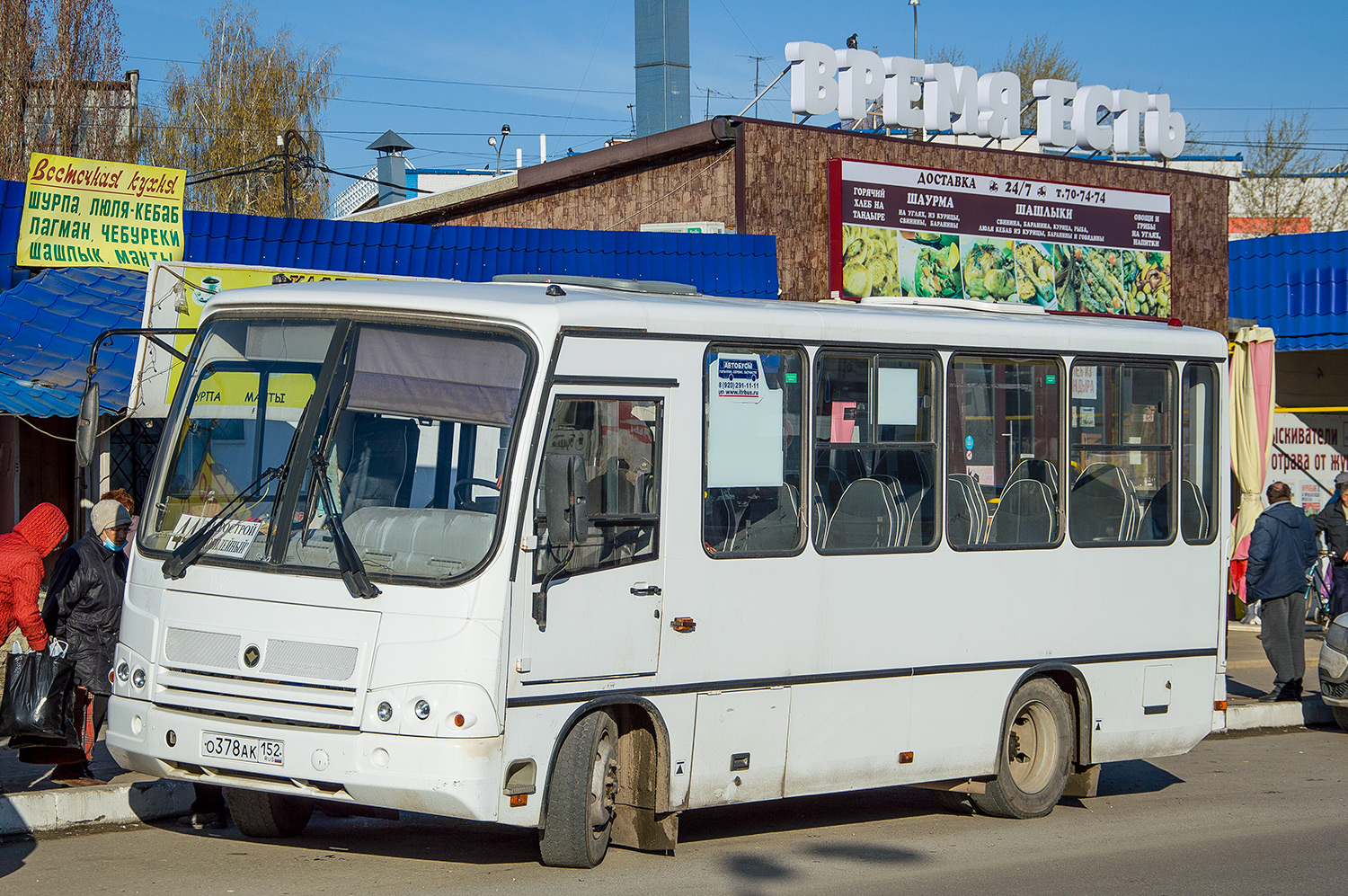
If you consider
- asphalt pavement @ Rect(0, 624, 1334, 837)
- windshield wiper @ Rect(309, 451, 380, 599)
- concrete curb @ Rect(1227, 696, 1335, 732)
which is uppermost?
windshield wiper @ Rect(309, 451, 380, 599)

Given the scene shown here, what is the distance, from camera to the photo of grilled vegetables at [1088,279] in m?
23.1

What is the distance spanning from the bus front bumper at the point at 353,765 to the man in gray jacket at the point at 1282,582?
9.08 m

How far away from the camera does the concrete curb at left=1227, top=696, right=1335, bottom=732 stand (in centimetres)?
1246

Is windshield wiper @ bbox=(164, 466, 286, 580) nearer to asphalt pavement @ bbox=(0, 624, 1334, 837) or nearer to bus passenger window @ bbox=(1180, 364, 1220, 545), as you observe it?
asphalt pavement @ bbox=(0, 624, 1334, 837)

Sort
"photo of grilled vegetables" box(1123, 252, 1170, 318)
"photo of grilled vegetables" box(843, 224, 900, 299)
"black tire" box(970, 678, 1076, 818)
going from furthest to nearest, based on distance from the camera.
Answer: "photo of grilled vegetables" box(1123, 252, 1170, 318)
"photo of grilled vegetables" box(843, 224, 900, 299)
"black tire" box(970, 678, 1076, 818)

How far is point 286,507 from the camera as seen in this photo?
655 cm

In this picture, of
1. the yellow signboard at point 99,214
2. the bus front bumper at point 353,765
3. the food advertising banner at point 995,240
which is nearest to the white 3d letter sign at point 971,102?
the food advertising banner at point 995,240

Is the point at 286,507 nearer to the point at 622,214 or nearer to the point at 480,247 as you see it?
the point at 480,247

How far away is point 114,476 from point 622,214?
920cm

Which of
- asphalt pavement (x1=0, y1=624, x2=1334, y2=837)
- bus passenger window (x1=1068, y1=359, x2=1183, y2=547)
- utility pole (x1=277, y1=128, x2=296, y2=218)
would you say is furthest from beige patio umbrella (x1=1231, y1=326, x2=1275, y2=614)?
utility pole (x1=277, y1=128, x2=296, y2=218)

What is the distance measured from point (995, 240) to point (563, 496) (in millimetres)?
17004

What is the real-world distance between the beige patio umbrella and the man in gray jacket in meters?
2.43

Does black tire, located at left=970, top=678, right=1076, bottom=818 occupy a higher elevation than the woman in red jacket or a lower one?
lower

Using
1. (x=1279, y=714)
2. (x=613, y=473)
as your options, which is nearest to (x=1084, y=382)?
(x=613, y=473)
